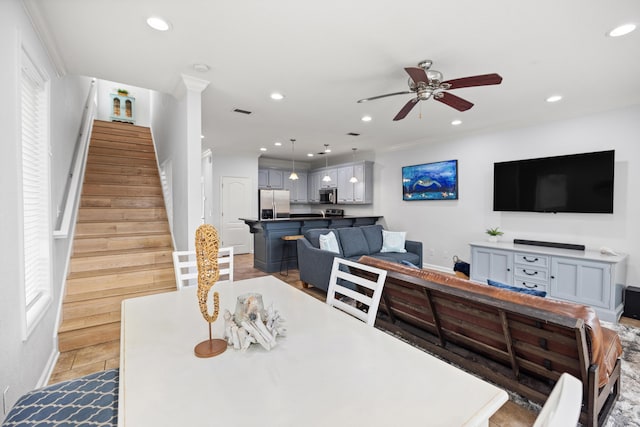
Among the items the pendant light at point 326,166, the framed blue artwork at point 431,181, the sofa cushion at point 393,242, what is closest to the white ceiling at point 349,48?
the framed blue artwork at point 431,181

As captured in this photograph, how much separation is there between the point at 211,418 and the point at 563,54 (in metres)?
3.46

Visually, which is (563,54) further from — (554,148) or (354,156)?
(354,156)

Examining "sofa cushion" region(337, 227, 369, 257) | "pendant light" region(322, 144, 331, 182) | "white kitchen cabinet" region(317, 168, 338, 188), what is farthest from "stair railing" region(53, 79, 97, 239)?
"white kitchen cabinet" region(317, 168, 338, 188)

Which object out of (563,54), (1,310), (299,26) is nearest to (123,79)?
(299,26)

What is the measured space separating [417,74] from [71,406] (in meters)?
2.84

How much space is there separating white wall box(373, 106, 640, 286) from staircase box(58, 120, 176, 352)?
464 cm

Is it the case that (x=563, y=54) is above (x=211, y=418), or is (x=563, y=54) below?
above

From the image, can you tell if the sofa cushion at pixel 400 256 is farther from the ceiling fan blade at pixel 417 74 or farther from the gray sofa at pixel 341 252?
the ceiling fan blade at pixel 417 74

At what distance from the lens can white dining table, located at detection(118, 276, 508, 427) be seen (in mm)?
817

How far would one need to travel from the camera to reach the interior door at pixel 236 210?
7.32 meters

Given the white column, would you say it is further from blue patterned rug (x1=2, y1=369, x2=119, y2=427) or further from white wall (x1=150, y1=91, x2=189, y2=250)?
blue patterned rug (x1=2, y1=369, x2=119, y2=427)

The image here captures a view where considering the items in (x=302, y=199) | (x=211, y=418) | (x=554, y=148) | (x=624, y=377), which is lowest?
(x=624, y=377)

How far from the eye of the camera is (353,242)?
16.4 ft

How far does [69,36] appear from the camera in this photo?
2.25 meters
